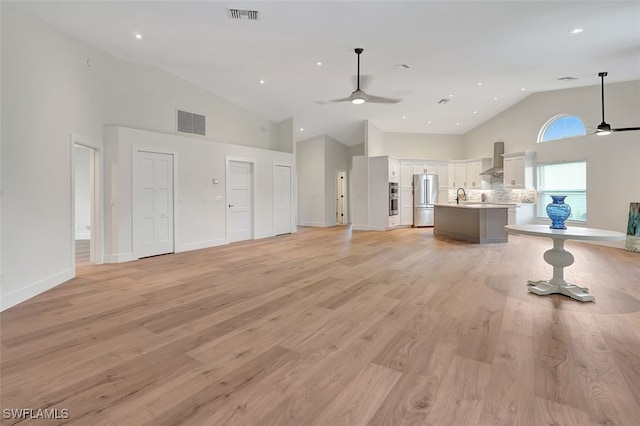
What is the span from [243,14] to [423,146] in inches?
348

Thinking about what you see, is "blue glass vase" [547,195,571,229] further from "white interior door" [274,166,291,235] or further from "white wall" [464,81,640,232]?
"white interior door" [274,166,291,235]

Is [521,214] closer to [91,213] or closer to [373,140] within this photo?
[373,140]

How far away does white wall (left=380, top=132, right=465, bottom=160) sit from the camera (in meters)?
11.1

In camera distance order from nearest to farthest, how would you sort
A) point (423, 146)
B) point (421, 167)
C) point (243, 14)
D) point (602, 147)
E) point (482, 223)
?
point (243, 14)
point (602, 147)
point (482, 223)
point (421, 167)
point (423, 146)

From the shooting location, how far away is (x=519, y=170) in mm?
8359

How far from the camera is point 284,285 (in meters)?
3.71

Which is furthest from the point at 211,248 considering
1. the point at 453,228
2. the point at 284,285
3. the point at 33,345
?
the point at 453,228

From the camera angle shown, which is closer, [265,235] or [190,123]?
[190,123]

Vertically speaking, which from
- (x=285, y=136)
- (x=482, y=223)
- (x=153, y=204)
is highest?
(x=285, y=136)

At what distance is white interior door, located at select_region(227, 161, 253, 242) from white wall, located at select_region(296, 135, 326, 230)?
12.0 ft

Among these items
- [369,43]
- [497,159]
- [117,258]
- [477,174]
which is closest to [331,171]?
[477,174]

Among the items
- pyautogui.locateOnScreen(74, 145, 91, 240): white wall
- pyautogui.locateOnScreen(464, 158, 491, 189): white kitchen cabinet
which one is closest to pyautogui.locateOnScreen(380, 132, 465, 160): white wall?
pyautogui.locateOnScreen(464, 158, 491, 189): white kitchen cabinet

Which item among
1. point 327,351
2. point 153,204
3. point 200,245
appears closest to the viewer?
point 327,351

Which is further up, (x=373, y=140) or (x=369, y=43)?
(x=369, y=43)
